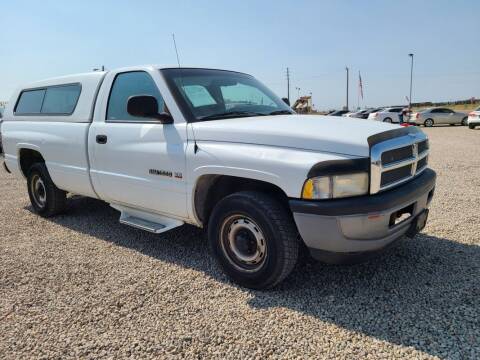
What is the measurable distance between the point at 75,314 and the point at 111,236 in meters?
1.79

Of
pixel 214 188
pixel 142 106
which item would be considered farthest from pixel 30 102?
pixel 214 188

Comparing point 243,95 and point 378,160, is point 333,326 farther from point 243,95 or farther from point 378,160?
point 243,95

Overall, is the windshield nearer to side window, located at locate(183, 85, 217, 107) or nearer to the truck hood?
side window, located at locate(183, 85, 217, 107)

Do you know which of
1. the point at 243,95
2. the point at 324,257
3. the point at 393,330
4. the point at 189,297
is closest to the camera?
the point at 393,330

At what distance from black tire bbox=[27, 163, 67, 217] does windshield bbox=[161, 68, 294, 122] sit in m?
2.59

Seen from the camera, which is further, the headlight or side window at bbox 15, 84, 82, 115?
side window at bbox 15, 84, 82, 115

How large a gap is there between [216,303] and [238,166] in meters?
1.08

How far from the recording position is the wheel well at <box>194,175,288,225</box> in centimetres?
327

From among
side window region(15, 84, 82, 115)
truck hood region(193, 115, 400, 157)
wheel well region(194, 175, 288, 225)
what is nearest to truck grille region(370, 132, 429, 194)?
truck hood region(193, 115, 400, 157)

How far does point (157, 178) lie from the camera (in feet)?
12.1

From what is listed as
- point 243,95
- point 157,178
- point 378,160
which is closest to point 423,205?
point 378,160

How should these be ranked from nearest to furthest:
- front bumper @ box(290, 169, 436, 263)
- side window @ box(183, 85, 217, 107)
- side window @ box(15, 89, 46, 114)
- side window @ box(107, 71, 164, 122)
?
front bumper @ box(290, 169, 436, 263) → side window @ box(183, 85, 217, 107) → side window @ box(107, 71, 164, 122) → side window @ box(15, 89, 46, 114)

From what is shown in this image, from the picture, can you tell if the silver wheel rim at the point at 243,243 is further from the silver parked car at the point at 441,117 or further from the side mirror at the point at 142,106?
the silver parked car at the point at 441,117

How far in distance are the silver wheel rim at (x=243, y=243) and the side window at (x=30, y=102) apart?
3.61 m
